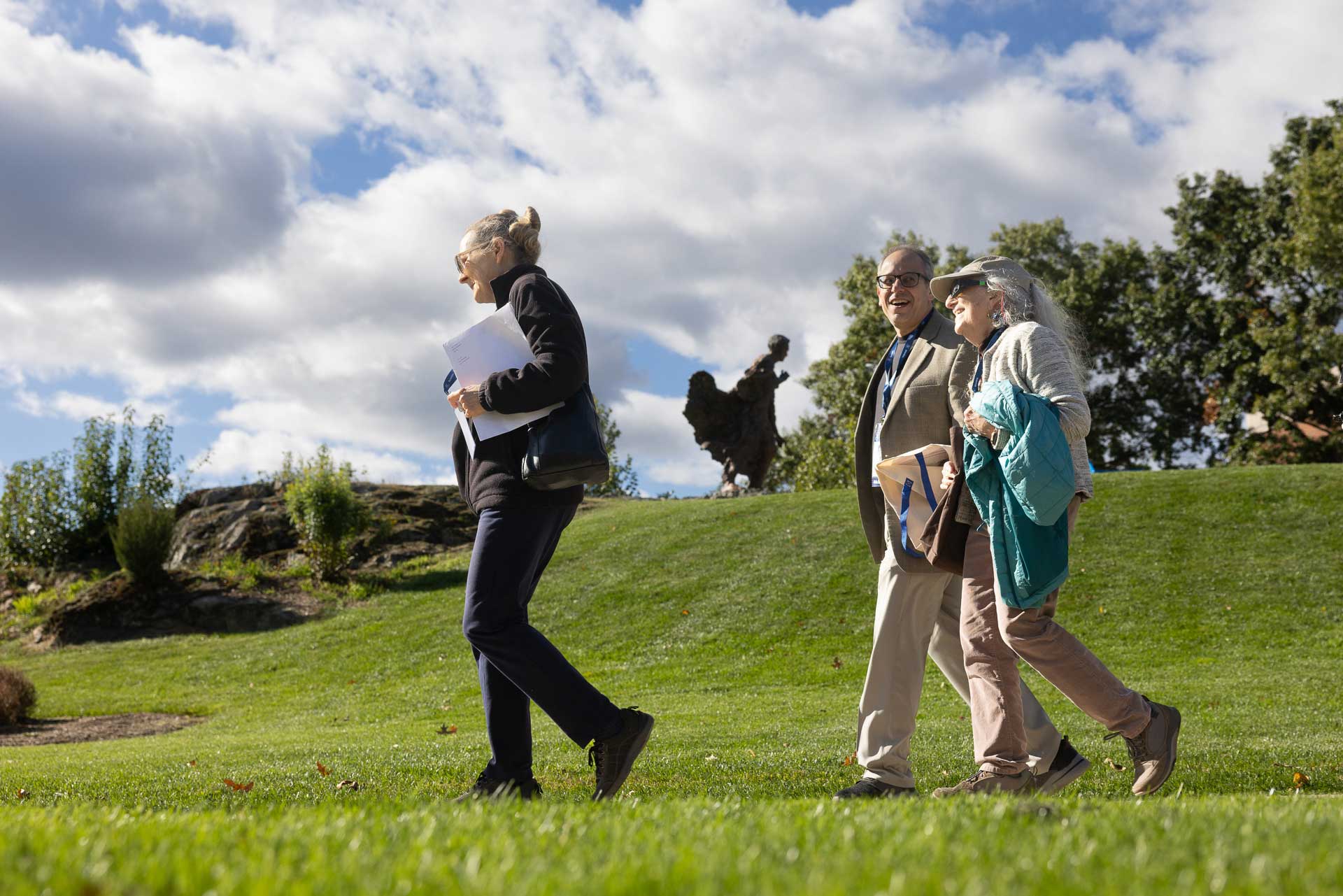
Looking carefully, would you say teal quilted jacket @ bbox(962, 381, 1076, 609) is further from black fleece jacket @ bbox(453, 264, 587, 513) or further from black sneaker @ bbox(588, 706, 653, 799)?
black fleece jacket @ bbox(453, 264, 587, 513)

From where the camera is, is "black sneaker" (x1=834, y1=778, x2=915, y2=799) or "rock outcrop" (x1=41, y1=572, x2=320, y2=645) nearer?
"black sneaker" (x1=834, y1=778, x2=915, y2=799)

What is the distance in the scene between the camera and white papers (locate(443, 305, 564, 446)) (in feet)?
15.4

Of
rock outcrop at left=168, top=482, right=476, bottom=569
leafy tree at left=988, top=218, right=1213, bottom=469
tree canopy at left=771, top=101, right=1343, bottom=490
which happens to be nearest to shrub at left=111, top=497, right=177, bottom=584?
rock outcrop at left=168, top=482, right=476, bottom=569

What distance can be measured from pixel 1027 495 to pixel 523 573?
7.11 ft

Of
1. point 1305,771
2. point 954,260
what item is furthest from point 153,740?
point 954,260

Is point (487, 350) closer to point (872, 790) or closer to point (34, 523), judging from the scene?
point (872, 790)

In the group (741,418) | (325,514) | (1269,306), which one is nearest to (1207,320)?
(1269,306)

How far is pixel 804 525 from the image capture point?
74.3ft

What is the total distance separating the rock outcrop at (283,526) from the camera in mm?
28984

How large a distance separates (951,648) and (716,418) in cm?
2649

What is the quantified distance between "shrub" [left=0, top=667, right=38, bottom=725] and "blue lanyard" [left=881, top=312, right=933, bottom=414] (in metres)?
15.4

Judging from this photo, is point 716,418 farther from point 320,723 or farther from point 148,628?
point 320,723

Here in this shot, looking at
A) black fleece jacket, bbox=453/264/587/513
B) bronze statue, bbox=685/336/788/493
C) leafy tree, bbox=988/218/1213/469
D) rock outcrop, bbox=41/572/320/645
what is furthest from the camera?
leafy tree, bbox=988/218/1213/469

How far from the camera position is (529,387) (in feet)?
14.7
